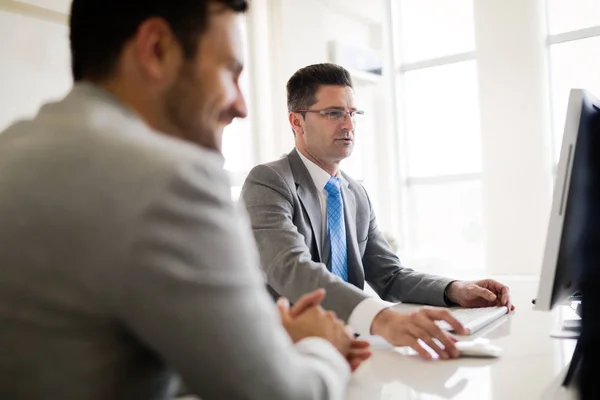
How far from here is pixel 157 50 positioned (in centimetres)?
77

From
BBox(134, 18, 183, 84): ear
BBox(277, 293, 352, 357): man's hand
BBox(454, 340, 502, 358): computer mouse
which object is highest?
BBox(134, 18, 183, 84): ear

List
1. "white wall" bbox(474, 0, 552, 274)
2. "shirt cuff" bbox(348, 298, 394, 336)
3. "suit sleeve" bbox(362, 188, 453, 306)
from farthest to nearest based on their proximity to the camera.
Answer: "white wall" bbox(474, 0, 552, 274), "suit sleeve" bbox(362, 188, 453, 306), "shirt cuff" bbox(348, 298, 394, 336)

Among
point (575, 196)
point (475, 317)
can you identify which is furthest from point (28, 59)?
point (575, 196)

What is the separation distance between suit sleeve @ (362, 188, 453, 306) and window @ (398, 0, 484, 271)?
3.51 meters

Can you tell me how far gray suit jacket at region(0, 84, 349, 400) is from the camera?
0.60 metres

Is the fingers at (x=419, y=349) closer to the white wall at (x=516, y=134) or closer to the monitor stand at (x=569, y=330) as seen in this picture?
the monitor stand at (x=569, y=330)

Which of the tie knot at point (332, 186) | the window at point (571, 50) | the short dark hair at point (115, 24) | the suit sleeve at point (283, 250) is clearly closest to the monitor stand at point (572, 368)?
the suit sleeve at point (283, 250)

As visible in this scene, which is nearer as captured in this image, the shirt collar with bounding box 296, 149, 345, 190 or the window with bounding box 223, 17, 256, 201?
the shirt collar with bounding box 296, 149, 345, 190

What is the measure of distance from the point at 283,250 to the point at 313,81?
960mm

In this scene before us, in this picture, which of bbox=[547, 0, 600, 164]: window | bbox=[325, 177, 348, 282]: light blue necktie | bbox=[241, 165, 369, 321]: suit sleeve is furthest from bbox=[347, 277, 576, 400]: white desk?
bbox=[547, 0, 600, 164]: window

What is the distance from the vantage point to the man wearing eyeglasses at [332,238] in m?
1.54

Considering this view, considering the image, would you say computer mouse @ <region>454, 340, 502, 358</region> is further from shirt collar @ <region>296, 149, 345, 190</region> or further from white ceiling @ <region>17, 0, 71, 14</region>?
white ceiling @ <region>17, 0, 71, 14</region>

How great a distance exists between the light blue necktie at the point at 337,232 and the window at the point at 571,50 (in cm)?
383

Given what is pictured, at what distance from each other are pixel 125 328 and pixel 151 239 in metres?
0.13
